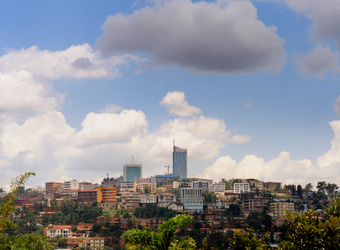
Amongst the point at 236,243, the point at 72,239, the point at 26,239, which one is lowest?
the point at 72,239

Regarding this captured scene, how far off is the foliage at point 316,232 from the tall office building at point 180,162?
117626mm

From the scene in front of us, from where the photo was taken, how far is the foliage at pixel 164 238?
6.98m

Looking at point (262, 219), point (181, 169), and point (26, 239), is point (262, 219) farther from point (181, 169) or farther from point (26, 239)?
point (181, 169)

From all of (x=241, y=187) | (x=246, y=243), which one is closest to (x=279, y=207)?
(x=241, y=187)

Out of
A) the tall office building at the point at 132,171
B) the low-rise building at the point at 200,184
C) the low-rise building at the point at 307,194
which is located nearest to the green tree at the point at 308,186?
the low-rise building at the point at 307,194

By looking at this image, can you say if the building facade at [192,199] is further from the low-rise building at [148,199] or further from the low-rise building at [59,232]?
the low-rise building at [59,232]

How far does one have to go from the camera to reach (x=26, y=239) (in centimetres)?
639

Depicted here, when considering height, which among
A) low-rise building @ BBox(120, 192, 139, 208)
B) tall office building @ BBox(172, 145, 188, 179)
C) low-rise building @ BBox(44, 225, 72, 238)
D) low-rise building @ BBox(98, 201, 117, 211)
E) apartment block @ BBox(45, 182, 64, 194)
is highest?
tall office building @ BBox(172, 145, 188, 179)

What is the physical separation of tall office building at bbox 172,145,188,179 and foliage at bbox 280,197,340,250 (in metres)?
118

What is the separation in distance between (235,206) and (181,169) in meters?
69.6

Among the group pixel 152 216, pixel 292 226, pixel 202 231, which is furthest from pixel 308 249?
pixel 152 216

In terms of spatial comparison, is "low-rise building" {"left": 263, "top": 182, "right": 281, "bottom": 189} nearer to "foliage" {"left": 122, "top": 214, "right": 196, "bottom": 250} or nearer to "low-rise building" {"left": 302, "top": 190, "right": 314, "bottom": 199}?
"low-rise building" {"left": 302, "top": 190, "right": 314, "bottom": 199}

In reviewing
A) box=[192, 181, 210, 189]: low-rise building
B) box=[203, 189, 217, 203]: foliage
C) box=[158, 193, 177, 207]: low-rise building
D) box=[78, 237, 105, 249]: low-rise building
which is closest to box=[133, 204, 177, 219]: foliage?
box=[158, 193, 177, 207]: low-rise building

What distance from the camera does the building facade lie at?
58531 millimetres
